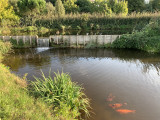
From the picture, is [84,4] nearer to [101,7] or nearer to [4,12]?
[101,7]

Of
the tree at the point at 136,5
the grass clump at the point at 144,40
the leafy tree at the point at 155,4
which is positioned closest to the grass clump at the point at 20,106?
the grass clump at the point at 144,40

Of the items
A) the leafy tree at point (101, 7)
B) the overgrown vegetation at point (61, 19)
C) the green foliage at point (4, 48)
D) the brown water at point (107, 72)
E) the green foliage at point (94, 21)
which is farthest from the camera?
the leafy tree at point (101, 7)

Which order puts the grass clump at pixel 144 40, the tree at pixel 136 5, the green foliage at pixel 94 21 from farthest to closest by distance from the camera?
the tree at pixel 136 5 → the green foliage at pixel 94 21 → the grass clump at pixel 144 40

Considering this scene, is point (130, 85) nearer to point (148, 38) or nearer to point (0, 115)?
point (0, 115)

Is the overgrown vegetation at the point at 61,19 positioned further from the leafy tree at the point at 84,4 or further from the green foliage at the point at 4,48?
the green foliage at the point at 4,48

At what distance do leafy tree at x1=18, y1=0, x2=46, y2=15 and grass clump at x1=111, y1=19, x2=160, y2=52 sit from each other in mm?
24810

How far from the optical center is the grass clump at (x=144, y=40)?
48.3ft

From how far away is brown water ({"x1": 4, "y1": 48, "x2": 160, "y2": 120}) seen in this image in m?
6.64

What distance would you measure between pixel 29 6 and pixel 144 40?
2796 centimetres

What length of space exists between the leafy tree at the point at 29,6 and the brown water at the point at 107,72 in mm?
21488

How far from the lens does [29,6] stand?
33.7m

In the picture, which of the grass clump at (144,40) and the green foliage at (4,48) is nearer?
the green foliage at (4,48)

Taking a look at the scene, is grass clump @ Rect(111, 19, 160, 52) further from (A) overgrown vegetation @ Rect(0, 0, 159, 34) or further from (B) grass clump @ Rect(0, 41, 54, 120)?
(A) overgrown vegetation @ Rect(0, 0, 159, 34)

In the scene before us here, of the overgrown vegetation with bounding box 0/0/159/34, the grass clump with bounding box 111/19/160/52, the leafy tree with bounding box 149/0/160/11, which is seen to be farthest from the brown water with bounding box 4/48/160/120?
the leafy tree with bounding box 149/0/160/11
